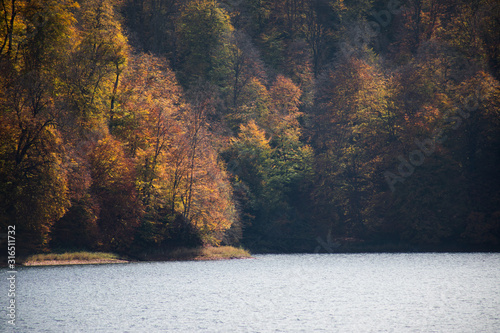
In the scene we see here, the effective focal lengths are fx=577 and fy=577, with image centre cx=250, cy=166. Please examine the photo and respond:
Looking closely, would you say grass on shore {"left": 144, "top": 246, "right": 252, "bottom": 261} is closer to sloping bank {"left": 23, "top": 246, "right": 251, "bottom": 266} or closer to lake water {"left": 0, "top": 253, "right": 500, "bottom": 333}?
sloping bank {"left": 23, "top": 246, "right": 251, "bottom": 266}

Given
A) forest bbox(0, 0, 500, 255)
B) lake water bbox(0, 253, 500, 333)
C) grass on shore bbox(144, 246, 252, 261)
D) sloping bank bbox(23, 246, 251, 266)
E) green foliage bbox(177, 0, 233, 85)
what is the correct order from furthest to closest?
green foliage bbox(177, 0, 233, 85)
grass on shore bbox(144, 246, 252, 261)
forest bbox(0, 0, 500, 255)
sloping bank bbox(23, 246, 251, 266)
lake water bbox(0, 253, 500, 333)

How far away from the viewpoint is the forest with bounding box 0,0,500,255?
1837 inches

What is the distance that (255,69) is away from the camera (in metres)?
83.7

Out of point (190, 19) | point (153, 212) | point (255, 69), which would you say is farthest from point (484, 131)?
point (190, 19)

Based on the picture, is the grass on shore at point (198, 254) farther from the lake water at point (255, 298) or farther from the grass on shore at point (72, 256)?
the lake water at point (255, 298)

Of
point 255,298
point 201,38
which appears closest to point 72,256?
point 255,298

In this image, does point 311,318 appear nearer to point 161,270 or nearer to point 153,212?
point 161,270

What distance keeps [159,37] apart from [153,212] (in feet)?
126

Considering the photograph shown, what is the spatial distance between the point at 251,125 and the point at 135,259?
89.7 ft

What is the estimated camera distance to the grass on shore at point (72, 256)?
43.9 meters

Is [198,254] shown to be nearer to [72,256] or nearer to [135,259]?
[135,259]

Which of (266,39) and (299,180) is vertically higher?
(266,39)

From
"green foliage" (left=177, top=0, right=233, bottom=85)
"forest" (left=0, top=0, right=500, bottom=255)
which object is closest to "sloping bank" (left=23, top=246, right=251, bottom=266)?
"forest" (left=0, top=0, right=500, bottom=255)

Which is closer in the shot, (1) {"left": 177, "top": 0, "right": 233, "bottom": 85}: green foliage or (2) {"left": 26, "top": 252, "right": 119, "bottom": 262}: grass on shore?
(2) {"left": 26, "top": 252, "right": 119, "bottom": 262}: grass on shore
